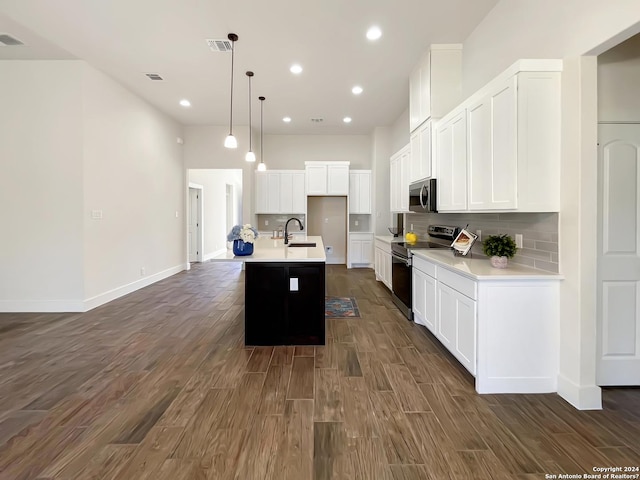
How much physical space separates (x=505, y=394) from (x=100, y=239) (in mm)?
5268

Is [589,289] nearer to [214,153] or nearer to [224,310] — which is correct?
[224,310]

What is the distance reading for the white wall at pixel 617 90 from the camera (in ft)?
7.30

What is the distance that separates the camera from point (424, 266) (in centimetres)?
346

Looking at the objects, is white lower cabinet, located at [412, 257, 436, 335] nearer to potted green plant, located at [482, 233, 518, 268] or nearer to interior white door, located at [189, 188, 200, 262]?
potted green plant, located at [482, 233, 518, 268]

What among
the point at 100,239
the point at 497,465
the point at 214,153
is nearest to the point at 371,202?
the point at 214,153

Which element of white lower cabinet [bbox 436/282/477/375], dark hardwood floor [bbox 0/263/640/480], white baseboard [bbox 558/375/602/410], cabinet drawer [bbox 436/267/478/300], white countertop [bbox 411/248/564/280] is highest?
white countertop [bbox 411/248/564/280]

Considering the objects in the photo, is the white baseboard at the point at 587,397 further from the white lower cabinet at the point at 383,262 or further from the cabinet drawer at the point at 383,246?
the cabinet drawer at the point at 383,246

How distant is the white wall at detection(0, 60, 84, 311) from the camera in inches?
166

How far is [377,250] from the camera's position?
21.9 ft

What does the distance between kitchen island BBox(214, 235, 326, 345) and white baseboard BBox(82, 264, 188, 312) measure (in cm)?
276

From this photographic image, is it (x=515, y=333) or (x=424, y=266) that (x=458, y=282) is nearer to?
(x=515, y=333)

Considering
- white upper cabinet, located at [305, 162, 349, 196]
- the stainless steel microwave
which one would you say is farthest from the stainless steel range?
white upper cabinet, located at [305, 162, 349, 196]

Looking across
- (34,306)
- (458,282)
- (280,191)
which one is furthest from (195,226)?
(458,282)

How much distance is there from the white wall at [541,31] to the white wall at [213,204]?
673cm
